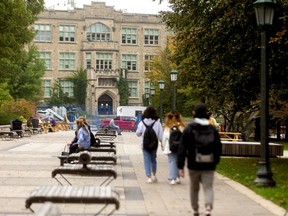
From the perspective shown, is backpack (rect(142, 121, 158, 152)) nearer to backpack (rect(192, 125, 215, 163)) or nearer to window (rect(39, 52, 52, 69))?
backpack (rect(192, 125, 215, 163))

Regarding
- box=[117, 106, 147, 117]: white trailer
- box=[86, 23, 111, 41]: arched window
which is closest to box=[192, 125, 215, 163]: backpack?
box=[117, 106, 147, 117]: white trailer

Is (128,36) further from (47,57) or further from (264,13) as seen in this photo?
(264,13)

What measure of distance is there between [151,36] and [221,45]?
67931 millimetres

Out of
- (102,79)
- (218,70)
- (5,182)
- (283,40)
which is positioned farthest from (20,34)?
(102,79)

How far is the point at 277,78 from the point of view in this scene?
20.6m

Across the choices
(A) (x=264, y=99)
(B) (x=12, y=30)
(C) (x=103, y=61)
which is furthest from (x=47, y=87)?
(A) (x=264, y=99)

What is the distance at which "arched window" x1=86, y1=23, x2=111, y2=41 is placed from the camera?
84.7 m

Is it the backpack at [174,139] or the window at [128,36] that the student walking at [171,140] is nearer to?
the backpack at [174,139]

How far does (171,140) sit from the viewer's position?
1327 centimetres

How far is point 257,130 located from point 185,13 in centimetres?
2576

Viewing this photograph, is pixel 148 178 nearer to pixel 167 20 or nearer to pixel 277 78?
pixel 277 78

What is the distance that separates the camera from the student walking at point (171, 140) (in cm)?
1329

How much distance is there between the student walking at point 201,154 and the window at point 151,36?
261ft

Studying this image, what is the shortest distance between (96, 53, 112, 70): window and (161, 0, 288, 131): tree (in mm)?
60229
